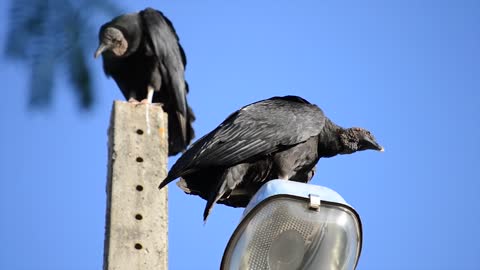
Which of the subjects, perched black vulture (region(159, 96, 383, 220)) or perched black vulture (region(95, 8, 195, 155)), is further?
perched black vulture (region(95, 8, 195, 155))

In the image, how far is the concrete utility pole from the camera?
476cm

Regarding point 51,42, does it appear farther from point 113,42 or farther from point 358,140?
point 113,42

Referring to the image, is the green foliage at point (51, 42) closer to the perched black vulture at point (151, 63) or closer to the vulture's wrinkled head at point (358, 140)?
the vulture's wrinkled head at point (358, 140)

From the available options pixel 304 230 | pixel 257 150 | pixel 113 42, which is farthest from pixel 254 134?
pixel 113 42

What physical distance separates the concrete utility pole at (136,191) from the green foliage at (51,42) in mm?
869

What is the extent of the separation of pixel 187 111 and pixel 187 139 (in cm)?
33

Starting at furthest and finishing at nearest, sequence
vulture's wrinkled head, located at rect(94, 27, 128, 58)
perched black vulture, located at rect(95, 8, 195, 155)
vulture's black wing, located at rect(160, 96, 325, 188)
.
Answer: vulture's wrinkled head, located at rect(94, 27, 128, 58) < perched black vulture, located at rect(95, 8, 195, 155) < vulture's black wing, located at rect(160, 96, 325, 188)

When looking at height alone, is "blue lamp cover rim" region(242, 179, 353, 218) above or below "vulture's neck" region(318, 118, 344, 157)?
below

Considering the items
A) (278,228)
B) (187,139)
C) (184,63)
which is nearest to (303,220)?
(278,228)

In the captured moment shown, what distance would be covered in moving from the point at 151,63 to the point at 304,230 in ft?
16.6

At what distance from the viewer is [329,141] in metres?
4.80

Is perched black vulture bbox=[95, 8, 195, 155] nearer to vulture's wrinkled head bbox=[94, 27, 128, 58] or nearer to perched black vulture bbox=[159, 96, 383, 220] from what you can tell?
vulture's wrinkled head bbox=[94, 27, 128, 58]

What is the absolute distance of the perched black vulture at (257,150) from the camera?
4344mm

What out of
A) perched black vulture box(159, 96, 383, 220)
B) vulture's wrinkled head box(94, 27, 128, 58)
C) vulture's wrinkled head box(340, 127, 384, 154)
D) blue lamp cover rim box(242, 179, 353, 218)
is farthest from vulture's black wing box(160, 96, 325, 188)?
vulture's wrinkled head box(94, 27, 128, 58)
